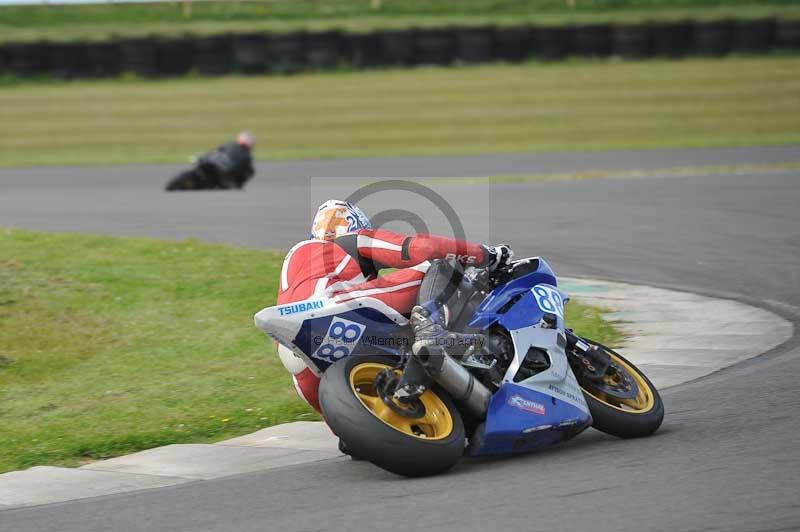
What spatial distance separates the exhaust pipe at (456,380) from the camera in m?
5.03

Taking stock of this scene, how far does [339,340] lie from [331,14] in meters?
27.7

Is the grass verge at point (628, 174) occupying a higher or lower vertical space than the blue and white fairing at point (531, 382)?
lower

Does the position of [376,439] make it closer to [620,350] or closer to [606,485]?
[606,485]

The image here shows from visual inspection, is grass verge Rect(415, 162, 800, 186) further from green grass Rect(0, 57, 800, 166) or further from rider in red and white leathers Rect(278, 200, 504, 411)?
rider in red and white leathers Rect(278, 200, 504, 411)

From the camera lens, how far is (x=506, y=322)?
5469 millimetres

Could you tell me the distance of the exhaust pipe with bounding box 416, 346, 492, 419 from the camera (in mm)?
5027

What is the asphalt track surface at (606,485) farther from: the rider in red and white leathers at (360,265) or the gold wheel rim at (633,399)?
the rider in red and white leathers at (360,265)

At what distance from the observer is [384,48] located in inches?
1113

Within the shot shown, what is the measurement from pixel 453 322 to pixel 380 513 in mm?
1221

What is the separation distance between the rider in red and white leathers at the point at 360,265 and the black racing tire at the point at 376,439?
407mm

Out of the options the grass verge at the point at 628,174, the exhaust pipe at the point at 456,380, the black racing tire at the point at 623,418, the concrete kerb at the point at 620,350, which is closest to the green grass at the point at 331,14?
the grass verge at the point at 628,174

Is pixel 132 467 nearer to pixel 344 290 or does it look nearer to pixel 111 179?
pixel 344 290

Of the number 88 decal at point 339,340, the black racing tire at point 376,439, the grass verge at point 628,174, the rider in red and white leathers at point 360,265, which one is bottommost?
the grass verge at point 628,174

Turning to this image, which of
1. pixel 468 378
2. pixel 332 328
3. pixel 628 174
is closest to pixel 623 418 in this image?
pixel 468 378
